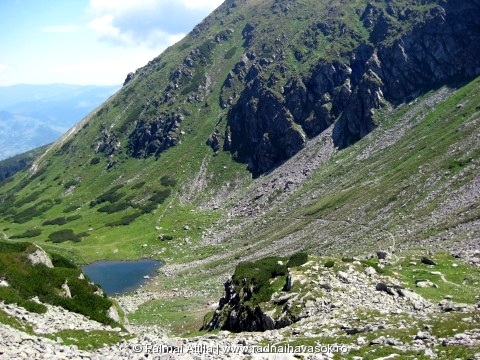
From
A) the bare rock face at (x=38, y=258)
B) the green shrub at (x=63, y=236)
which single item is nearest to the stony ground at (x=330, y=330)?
the bare rock face at (x=38, y=258)

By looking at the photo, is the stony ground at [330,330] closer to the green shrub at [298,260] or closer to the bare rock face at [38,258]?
the green shrub at [298,260]

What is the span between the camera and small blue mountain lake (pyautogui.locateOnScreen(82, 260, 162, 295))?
12244 cm

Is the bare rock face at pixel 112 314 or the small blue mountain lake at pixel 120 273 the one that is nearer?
the bare rock face at pixel 112 314

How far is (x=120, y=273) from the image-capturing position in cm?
13712

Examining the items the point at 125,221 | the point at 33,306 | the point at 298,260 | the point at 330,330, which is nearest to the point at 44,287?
the point at 33,306

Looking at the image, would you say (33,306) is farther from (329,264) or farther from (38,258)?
(329,264)

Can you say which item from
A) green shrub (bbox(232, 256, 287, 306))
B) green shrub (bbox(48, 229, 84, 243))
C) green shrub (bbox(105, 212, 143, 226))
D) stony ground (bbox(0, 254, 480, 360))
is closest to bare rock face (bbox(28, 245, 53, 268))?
stony ground (bbox(0, 254, 480, 360))

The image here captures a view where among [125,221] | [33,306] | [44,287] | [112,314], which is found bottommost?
[112,314]

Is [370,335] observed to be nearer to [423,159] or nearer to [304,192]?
[423,159]

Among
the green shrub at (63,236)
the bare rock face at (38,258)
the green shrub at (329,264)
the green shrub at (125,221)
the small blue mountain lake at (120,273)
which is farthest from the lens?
the green shrub at (125,221)

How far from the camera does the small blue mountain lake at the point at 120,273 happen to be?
122m

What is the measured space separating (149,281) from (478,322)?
10273cm

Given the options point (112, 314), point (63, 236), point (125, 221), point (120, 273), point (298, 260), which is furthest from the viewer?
point (125, 221)

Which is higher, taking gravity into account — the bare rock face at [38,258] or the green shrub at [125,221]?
the bare rock face at [38,258]
